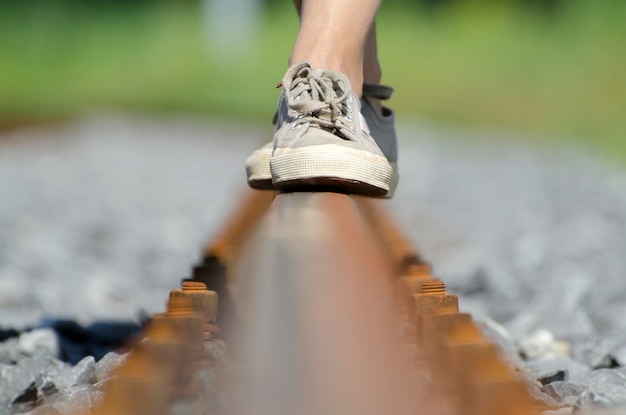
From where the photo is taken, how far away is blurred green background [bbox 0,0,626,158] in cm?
1195

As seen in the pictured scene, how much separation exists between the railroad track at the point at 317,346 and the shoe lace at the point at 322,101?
16 cm

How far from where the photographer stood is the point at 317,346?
104 centimetres

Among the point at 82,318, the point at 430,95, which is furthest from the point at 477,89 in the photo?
the point at 82,318

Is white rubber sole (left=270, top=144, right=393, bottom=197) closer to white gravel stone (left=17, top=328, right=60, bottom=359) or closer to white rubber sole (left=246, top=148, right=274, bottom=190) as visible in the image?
white rubber sole (left=246, top=148, right=274, bottom=190)

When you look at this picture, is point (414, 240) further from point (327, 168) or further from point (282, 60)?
point (282, 60)

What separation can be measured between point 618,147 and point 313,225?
7.71 m

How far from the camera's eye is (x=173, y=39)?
15570 millimetres

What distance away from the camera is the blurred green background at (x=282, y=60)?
11.9 metres

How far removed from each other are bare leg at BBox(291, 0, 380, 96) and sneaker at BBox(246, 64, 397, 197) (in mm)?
82

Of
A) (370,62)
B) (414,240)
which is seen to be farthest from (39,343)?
(414,240)

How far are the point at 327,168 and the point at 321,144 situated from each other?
6cm

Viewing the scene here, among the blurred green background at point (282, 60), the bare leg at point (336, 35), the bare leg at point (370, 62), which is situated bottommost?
the bare leg at point (336, 35)

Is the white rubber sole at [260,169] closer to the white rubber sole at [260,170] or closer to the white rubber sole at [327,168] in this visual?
the white rubber sole at [260,170]

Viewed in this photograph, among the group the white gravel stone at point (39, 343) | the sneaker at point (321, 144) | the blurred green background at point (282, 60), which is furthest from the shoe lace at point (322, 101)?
the blurred green background at point (282, 60)
